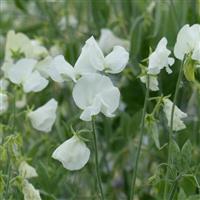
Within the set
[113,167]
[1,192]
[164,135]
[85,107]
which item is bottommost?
[113,167]

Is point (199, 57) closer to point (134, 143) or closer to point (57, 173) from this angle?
point (57, 173)

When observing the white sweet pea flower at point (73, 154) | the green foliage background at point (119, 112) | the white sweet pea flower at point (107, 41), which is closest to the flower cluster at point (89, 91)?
the white sweet pea flower at point (73, 154)

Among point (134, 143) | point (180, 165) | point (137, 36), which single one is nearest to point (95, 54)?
point (180, 165)

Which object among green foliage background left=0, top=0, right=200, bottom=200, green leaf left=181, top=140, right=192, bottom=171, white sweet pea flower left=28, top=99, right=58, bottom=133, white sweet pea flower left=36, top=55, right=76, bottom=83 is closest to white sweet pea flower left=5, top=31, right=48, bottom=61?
green foliage background left=0, top=0, right=200, bottom=200

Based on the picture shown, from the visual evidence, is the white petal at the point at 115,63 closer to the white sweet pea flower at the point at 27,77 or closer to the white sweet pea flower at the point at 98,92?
the white sweet pea flower at the point at 98,92

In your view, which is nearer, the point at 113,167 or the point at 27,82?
the point at 27,82

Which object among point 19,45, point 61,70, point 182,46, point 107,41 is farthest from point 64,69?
point 107,41

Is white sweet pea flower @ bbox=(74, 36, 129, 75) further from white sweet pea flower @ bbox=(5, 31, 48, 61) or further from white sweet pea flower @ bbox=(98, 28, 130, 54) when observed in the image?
white sweet pea flower @ bbox=(98, 28, 130, 54)
